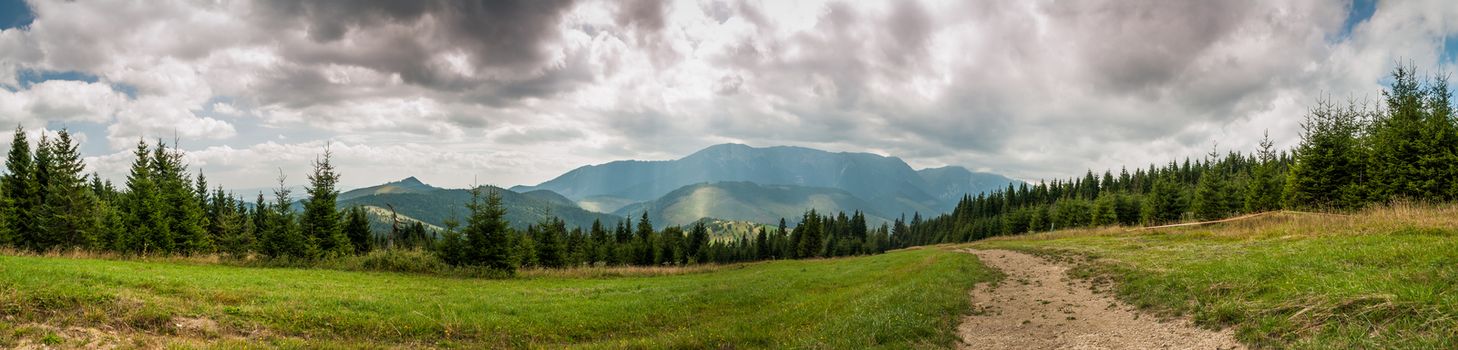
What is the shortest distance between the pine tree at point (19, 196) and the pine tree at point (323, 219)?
17.3 m

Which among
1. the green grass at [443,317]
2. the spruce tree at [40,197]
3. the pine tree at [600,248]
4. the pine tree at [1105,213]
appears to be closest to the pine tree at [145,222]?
the spruce tree at [40,197]

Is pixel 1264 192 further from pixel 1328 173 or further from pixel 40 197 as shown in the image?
pixel 40 197

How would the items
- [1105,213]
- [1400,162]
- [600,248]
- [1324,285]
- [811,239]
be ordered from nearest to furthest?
[1324,285] → [1400,162] → [1105,213] → [600,248] → [811,239]

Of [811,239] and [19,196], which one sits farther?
[811,239]

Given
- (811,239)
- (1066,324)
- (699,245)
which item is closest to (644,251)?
(699,245)

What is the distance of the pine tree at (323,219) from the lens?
41.8 metres

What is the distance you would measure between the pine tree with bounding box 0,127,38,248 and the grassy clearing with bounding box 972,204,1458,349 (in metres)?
65.4

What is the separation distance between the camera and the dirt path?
33.4 feet

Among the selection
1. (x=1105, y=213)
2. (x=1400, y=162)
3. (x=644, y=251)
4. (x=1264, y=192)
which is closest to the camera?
(x=1400, y=162)

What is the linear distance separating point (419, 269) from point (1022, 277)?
36.9m

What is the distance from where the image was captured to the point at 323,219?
42562mm

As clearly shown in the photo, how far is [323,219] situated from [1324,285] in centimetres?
5477

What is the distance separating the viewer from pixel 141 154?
47344 mm

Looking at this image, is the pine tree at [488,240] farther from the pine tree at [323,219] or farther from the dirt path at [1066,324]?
the dirt path at [1066,324]
